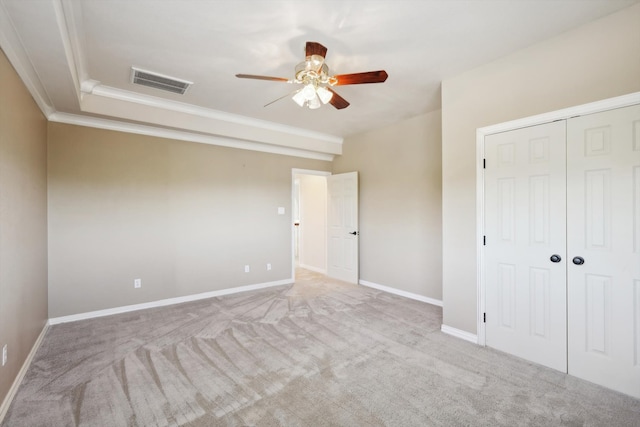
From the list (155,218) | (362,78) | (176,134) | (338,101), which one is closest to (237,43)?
(338,101)

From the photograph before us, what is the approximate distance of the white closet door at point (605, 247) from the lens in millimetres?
2096

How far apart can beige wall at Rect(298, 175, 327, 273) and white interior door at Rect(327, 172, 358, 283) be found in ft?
1.45

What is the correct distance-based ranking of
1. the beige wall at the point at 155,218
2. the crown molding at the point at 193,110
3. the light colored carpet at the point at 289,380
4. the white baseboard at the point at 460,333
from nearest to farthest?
the light colored carpet at the point at 289,380, the white baseboard at the point at 460,333, the crown molding at the point at 193,110, the beige wall at the point at 155,218

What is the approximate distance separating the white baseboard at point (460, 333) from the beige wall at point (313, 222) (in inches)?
128

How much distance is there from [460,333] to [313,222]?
4102mm

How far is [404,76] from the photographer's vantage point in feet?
10.2

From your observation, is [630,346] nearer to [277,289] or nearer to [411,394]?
[411,394]

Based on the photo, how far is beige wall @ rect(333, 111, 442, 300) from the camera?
422cm

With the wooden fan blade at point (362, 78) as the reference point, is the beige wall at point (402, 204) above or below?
below

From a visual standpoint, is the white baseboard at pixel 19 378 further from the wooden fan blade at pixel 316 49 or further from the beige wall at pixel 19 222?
the wooden fan blade at pixel 316 49

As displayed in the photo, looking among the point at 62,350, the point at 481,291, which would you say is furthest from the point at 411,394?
the point at 62,350

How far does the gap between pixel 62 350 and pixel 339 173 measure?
15.6 feet

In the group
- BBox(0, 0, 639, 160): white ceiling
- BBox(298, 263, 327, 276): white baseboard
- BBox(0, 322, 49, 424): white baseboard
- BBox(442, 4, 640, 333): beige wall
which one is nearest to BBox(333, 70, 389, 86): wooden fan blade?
BBox(0, 0, 639, 160): white ceiling

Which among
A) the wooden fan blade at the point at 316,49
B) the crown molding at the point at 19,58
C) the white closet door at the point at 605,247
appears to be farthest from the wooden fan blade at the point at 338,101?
the crown molding at the point at 19,58
